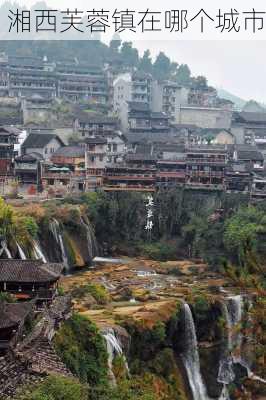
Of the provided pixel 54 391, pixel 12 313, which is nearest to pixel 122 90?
pixel 12 313

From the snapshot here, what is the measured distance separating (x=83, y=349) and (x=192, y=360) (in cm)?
1128

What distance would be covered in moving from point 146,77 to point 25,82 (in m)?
18.9

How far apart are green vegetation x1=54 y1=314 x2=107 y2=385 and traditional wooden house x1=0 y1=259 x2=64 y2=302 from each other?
6.98ft

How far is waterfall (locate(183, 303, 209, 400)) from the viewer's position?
40.5 meters

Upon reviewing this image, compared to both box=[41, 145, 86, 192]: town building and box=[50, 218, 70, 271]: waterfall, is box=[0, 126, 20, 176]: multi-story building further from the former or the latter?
box=[50, 218, 70, 271]: waterfall

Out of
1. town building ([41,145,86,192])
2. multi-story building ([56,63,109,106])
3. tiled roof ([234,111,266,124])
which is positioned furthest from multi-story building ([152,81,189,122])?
town building ([41,145,86,192])

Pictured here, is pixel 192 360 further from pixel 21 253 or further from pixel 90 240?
pixel 90 240

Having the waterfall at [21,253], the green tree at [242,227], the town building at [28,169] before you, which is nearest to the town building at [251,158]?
the green tree at [242,227]

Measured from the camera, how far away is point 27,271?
35469 mm

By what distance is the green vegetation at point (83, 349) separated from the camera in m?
31.3

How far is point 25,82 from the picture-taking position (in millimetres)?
98500

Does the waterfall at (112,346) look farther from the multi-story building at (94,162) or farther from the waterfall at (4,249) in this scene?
the multi-story building at (94,162)

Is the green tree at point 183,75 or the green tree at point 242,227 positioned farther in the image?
the green tree at point 183,75

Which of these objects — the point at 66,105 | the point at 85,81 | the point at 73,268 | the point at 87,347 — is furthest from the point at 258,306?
the point at 85,81
